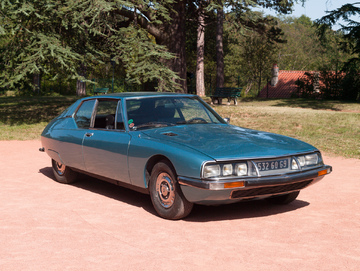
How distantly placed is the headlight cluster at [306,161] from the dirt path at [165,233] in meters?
0.67

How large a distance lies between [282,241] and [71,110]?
4778 millimetres

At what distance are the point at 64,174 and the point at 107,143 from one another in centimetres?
187

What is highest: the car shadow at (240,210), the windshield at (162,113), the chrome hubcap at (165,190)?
the windshield at (162,113)

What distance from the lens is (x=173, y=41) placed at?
80.9 ft

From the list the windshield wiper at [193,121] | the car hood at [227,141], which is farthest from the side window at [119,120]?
the windshield wiper at [193,121]

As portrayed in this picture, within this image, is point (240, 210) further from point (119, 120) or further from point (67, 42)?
point (67, 42)

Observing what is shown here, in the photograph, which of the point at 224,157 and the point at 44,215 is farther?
the point at 44,215

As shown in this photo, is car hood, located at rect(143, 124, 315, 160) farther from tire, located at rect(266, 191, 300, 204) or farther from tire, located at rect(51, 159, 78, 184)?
tire, located at rect(51, 159, 78, 184)

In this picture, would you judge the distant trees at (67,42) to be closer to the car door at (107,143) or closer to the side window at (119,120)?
the car door at (107,143)

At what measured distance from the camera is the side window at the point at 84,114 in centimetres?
827

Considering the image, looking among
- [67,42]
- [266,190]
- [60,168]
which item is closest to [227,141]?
[266,190]

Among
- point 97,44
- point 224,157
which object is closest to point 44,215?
point 224,157

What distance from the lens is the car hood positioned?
19.9 ft

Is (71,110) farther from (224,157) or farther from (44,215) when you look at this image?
(224,157)
